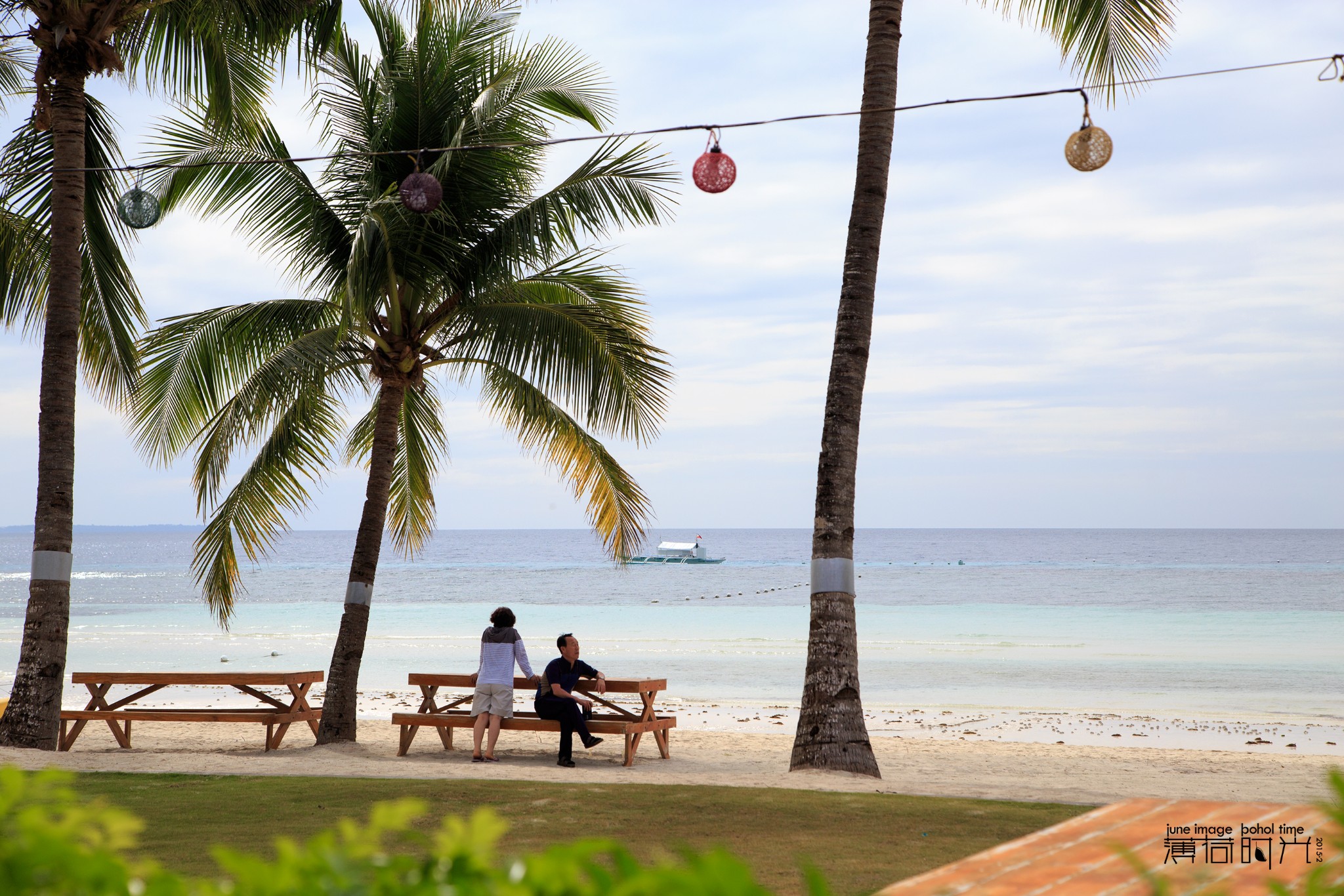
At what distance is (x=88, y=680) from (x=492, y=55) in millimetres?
7536

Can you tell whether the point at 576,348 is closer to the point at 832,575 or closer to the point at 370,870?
the point at 832,575

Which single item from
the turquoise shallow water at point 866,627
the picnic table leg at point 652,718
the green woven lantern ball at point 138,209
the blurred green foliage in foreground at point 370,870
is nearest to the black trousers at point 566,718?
the picnic table leg at point 652,718

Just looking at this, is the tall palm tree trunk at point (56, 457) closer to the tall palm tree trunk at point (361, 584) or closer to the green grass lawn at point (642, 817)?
the green grass lawn at point (642, 817)

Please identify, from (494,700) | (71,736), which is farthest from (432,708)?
(71,736)

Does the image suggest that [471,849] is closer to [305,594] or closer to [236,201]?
[236,201]

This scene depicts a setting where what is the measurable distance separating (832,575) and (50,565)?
6.75 meters

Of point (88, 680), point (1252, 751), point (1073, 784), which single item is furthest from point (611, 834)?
point (1252, 751)

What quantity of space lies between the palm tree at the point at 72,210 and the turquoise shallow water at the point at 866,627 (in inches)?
419

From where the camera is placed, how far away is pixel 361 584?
11.4m

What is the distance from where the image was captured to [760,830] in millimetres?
6078

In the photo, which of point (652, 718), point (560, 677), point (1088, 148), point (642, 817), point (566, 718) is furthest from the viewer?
point (652, 718)

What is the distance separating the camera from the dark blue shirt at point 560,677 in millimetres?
10117

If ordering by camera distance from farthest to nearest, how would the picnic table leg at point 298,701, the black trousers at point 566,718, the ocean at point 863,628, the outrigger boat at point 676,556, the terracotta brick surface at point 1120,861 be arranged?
the outrigger boat at point 676,556, the ocean at point 863,628, the picnic table leg at point 298,701, the black trousers at point 566,718, the terracotta brick surface at point 1120,861

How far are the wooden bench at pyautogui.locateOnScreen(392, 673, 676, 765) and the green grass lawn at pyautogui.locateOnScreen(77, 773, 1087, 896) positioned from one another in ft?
7.52
